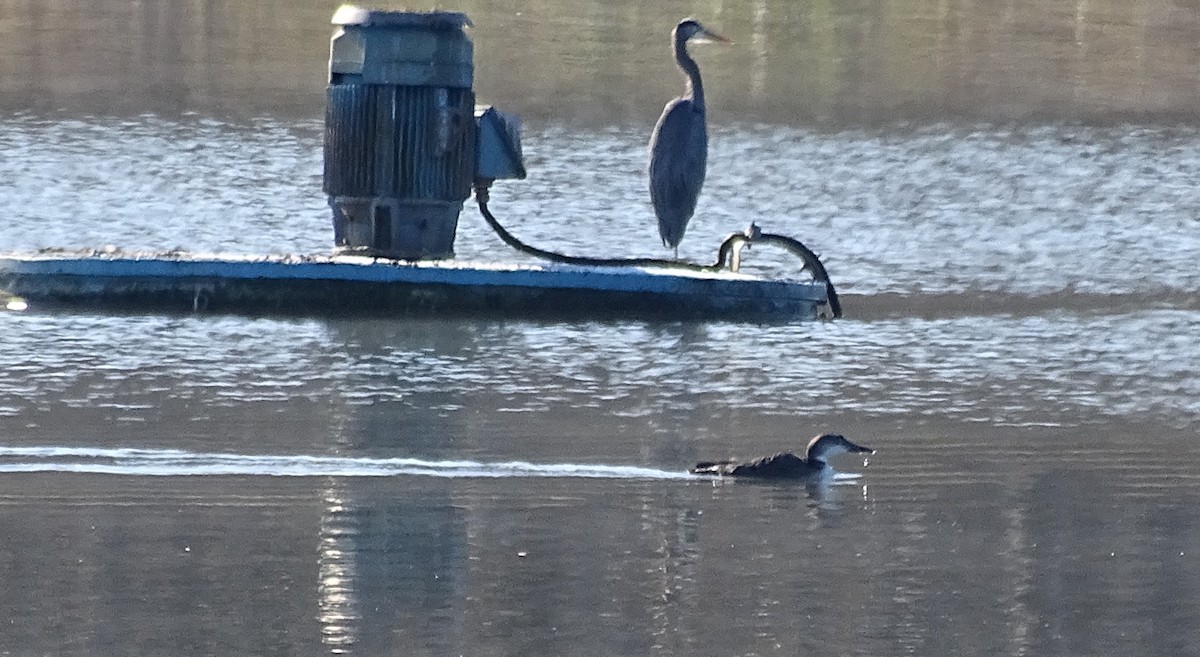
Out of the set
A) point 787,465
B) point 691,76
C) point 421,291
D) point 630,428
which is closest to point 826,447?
point 787,465

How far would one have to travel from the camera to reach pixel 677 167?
14672mm

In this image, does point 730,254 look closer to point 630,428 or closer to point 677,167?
point 677,167

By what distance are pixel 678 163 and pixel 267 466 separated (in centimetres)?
607

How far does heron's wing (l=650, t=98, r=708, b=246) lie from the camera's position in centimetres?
1463

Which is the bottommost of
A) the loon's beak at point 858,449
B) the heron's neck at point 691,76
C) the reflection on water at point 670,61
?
the reflection on water at point 670,61

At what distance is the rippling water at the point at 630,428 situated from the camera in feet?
23.1

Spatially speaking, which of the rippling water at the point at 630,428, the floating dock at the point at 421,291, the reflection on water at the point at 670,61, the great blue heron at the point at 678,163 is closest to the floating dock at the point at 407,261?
the floating dock at the point at 421,291

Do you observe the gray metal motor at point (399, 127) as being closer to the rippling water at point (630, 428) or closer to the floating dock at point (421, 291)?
the floating dock at point (421, 291)

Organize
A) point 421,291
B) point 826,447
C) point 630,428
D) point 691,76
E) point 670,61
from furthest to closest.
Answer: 1. point 670,61
2. point 691,76
3. point 421,291
4. point 630,428
5. point 826,447

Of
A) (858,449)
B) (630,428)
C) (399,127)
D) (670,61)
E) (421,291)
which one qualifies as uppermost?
(399,127)

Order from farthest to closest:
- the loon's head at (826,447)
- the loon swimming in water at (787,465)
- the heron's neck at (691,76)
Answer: the heron's neck at (691,76) < the loon's head at (826,447) < the loon swimming in water at (787,465)

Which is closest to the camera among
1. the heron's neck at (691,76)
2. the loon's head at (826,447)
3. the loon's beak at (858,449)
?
the loon's head at (826,447)

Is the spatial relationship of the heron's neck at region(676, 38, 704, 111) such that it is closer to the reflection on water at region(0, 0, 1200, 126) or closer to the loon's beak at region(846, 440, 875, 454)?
A: the loon's beak at region(846, 440, 875, 454)

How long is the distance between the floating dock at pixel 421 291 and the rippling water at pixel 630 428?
0.22 metres
